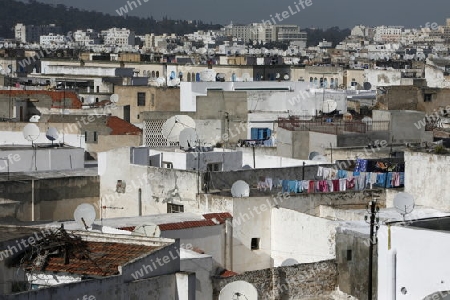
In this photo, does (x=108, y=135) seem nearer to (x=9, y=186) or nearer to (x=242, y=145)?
(x=242, y=145)

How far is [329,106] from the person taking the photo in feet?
133

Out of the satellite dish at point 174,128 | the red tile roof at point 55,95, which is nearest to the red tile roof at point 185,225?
the satellite dish at point 174,128

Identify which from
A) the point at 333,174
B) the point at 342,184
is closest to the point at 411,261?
the point at 342,184

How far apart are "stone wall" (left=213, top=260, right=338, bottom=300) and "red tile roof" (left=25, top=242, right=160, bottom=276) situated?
252 centimetres

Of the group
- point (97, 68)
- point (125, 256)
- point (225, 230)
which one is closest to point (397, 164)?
point (225, 230)

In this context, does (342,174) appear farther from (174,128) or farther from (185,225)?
(174,128)

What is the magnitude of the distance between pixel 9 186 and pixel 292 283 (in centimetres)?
805

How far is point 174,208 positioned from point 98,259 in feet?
28.8

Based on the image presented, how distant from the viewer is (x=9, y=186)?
85.5 feet

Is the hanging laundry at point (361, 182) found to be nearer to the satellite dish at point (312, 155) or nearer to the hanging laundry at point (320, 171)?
the hanging laundry at point (320, 171)

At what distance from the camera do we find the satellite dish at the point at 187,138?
29.3 metres

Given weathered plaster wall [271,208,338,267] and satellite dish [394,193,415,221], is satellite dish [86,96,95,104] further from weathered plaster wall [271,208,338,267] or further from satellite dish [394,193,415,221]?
satellite dish [394,193,415,221]

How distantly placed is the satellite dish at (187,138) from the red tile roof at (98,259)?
11.5 meters

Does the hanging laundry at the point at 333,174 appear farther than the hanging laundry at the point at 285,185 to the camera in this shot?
Yes
